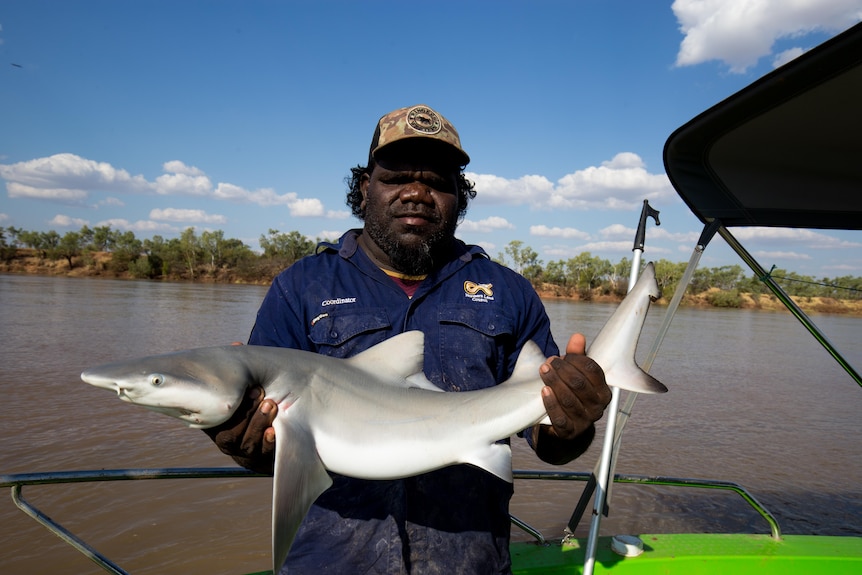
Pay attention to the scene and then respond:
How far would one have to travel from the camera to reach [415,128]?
8.91 ft

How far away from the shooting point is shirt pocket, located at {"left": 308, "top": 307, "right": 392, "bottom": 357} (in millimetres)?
2557

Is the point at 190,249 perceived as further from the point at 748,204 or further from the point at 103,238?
the point at 748,204

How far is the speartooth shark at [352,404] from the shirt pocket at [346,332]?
296 mm

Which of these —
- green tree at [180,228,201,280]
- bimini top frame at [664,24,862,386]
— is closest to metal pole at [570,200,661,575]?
bimini top frame at [664,24,862,386]

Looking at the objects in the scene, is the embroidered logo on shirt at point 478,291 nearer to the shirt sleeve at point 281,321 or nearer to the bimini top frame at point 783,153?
the shirt sleeve at point 281,321

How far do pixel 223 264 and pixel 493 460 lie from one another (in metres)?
73.2

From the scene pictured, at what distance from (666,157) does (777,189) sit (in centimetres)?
82

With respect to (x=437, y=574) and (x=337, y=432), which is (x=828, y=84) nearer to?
(x=337, y=432)

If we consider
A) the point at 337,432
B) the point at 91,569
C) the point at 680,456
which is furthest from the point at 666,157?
the point at 680,456

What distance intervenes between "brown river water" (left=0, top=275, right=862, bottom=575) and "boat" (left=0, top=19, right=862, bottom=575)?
10.5ft

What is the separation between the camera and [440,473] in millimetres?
2400

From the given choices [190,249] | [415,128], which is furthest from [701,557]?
[190,249]

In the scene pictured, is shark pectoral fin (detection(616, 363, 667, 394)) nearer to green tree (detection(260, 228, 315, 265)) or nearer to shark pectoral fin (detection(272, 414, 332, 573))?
shark pectoral fin (detection(272, 414, 332, 573))

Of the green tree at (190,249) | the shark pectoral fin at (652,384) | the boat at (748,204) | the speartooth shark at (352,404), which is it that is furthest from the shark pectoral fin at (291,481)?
the green tree at (190,249)
